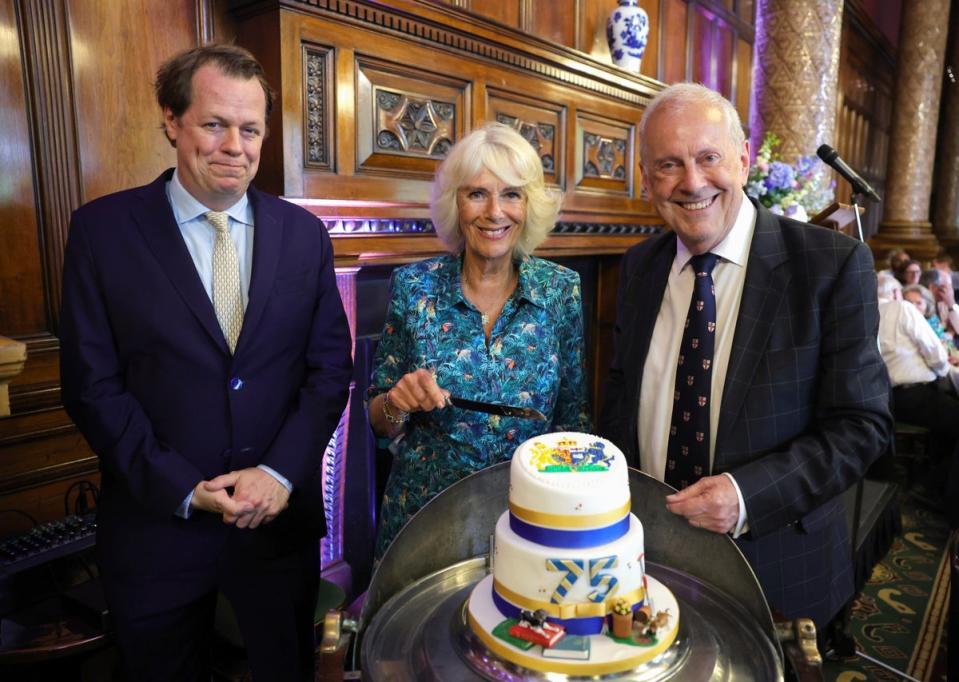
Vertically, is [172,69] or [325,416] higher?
[172,69]

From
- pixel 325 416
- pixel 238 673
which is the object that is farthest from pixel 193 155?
pixel 238 673

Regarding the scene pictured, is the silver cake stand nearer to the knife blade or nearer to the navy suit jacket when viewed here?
the knife blade

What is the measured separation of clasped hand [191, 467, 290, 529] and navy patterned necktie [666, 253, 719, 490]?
786mm

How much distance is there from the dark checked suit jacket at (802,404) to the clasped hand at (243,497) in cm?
85

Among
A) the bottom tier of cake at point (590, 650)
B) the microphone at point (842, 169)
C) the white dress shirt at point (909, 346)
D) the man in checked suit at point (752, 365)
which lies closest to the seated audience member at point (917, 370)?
the white dress shirt at point (909, 346)

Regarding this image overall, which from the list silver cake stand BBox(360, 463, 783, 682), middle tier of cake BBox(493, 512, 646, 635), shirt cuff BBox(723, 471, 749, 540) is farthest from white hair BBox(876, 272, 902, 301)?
middle tier of cake BBox(493, 512, 646, 635)

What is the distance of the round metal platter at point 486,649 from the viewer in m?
0.81

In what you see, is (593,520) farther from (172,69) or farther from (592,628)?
(172,69)

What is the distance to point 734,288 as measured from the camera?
1.41 meters

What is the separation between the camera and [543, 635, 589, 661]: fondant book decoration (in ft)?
2.64

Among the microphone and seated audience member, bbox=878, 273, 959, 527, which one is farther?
seated audience member, bbox=878, 273, 959, 527

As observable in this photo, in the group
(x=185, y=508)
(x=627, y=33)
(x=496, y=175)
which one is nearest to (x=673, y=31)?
(x=627, y=33)

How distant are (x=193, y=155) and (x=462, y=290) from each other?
0.63 meters

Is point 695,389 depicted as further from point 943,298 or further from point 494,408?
point 943,298
